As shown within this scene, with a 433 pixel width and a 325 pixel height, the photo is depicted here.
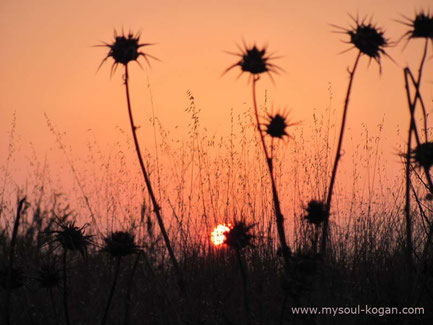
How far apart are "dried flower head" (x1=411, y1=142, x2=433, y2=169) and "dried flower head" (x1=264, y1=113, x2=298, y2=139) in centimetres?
69

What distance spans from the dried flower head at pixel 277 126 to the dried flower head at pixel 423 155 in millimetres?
688

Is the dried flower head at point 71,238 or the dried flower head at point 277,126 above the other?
the dried flower head at point 277,126

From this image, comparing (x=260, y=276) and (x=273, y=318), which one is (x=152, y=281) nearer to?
(x=260, y=276)

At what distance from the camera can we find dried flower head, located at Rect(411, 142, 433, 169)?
10.1 ft

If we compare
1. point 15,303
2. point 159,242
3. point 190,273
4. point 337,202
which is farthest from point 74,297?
point 337,202

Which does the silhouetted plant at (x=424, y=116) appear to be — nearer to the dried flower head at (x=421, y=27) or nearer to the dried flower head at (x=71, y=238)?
the dried flower head at (x=421, y=27)

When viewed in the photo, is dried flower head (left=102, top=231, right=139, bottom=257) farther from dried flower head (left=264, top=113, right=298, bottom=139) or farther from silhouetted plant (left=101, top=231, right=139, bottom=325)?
dried flower head (left=264, top=113, right=298, bottom=139)

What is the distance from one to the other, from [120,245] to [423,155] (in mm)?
1663

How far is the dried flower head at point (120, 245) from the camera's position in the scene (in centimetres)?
300

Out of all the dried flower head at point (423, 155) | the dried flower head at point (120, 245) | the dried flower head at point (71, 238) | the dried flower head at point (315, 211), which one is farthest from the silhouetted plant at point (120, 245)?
the dried flower head at point (423, 155)

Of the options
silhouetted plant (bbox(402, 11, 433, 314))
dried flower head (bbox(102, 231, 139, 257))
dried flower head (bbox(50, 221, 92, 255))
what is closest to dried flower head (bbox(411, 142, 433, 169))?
silhouetted plant (bbox(402, 11, 433, 314))

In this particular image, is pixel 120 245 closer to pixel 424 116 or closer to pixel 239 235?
pixel 239 235

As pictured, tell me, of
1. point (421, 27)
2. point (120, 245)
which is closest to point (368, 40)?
point (421, 27)

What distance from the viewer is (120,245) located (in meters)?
3.01
